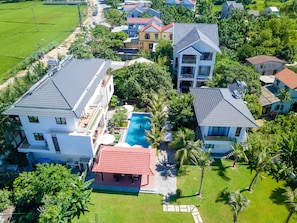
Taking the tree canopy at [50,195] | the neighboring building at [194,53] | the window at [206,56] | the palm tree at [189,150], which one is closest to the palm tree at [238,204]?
the palm tree at [189,150]

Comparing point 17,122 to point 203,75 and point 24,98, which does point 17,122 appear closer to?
point 24,98

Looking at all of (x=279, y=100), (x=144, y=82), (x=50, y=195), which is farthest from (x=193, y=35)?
(x=50, y=195)

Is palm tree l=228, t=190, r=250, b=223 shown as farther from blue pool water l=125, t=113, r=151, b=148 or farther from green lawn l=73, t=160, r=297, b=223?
blue pool water l=125, t=113, r=151, b=148

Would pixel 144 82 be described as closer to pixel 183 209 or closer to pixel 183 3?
pixel 183 209

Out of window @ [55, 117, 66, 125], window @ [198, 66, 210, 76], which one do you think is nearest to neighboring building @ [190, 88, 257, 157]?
window @ [198, 66, 210, 76]

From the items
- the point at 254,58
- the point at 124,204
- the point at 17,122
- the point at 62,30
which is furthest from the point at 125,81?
the point at 62,30
